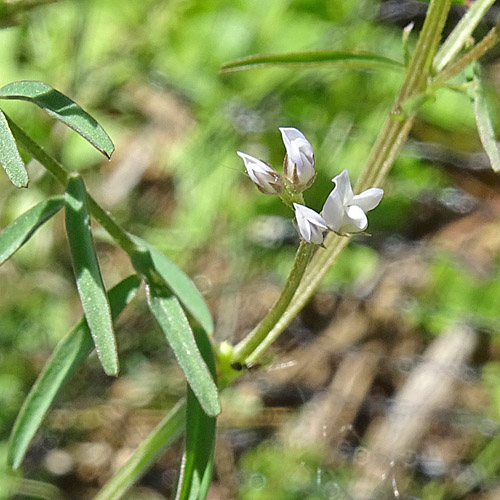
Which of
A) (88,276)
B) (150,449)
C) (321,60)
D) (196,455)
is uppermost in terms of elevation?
(321,60)

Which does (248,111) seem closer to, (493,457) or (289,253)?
(289,253)

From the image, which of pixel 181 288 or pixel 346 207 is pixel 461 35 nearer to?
pixel 346 207

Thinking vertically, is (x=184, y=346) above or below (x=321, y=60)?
below

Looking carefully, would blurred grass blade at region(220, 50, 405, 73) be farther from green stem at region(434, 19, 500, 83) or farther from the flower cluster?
the flower cluster

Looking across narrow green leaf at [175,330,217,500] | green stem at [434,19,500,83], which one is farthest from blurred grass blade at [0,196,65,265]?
green stem at [434,19,500,83]

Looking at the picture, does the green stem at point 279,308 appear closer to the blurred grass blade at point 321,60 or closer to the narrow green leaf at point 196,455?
the narrow green leaf at point 196,455

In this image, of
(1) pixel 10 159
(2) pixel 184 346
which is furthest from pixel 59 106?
(2) pixel 184 346

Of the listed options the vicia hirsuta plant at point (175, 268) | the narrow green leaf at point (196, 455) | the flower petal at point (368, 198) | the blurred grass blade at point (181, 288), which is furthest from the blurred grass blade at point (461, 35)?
the narrow green leaf at point (196, 455)
